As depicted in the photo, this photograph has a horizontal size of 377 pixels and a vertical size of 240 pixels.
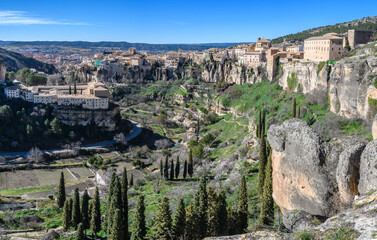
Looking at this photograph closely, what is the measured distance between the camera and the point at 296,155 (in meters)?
11.4

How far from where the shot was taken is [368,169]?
8.95 metres

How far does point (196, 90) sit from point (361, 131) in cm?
5092

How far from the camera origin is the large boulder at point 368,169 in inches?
342

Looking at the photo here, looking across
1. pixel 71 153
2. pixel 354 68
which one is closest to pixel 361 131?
pixel 354 68

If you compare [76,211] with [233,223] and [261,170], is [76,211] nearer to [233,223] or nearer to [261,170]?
[233,223]

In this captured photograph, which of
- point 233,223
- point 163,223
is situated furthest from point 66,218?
point 233,223

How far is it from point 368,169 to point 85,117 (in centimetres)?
5944

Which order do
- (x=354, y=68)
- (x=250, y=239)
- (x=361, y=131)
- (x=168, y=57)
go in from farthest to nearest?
(x=168, y=57)
(x=354, y=68)
(x=361, y=131)
(x=250, y=239)

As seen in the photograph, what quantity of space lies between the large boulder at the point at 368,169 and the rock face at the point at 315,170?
46 centimetres

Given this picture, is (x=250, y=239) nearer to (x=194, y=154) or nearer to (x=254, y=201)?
(x=254, y=201)

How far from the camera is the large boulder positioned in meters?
8.69

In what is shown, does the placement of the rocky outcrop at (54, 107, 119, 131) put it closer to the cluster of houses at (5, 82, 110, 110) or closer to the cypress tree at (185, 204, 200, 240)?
the cluster of houses at (5, 82, 110, 110)

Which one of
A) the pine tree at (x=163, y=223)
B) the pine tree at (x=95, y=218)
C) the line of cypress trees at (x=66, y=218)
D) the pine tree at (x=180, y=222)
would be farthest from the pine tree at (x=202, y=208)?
the line of cypress trees at (x=66, y=218)

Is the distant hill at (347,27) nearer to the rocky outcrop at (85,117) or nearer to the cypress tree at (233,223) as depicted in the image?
the rocky outcrop at (85,117)
